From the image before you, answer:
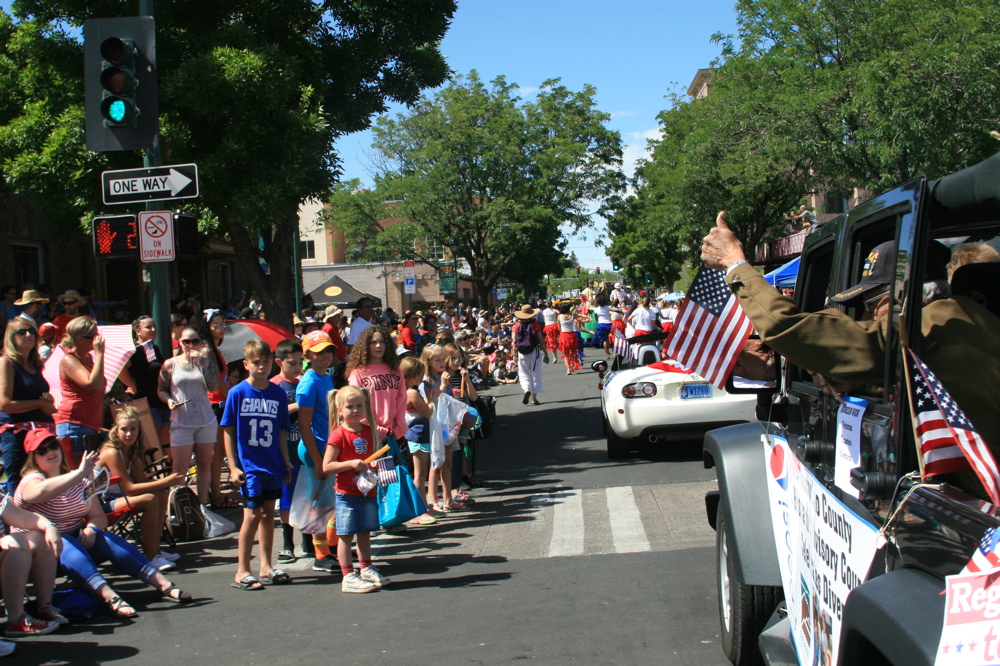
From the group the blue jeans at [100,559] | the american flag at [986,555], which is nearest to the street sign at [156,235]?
the blue jeans at [100,559]

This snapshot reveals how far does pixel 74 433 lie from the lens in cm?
809

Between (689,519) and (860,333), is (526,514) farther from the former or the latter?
(860,333)

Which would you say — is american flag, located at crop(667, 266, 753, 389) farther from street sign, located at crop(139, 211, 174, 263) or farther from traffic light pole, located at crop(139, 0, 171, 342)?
traffic light pole, located at crop(139, 0, 171, 342)

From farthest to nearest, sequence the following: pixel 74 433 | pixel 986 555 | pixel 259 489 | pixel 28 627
Answer: 1. pixel 74 433
2. pixel 259 489
3. pixel 28 627
4. pixel 986 555

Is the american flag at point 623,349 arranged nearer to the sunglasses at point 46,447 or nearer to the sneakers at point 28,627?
the sunglasses at point 46,447

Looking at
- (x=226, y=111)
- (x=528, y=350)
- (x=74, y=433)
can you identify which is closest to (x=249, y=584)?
(x=74, y=433)

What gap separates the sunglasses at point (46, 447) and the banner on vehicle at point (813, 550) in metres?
4.49

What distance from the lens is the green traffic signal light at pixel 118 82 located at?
8234mm

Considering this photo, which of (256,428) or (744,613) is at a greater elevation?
(256,428)

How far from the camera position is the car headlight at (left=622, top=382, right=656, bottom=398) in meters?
10.3

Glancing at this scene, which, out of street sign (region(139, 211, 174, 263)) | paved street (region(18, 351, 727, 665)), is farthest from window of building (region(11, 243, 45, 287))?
paved street (region(18, 351, 727, 665))

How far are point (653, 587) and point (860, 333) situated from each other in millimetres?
3608

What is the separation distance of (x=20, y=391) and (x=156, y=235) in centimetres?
177

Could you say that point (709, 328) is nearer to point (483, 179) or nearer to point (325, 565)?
point (325, 565)
